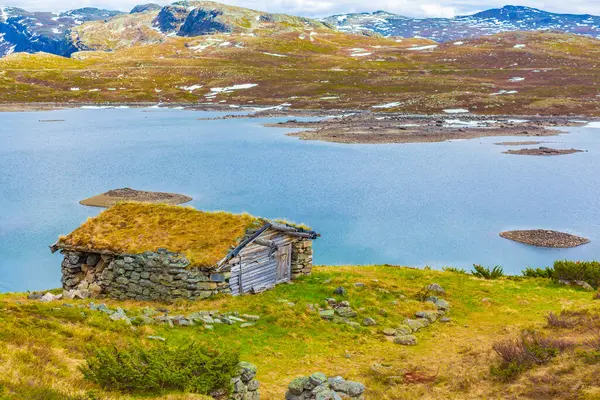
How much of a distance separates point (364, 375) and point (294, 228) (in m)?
12.1

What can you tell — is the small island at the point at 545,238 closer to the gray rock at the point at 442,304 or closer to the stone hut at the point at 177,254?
the gray rock at the point at 442,304

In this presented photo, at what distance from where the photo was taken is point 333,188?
218 feet

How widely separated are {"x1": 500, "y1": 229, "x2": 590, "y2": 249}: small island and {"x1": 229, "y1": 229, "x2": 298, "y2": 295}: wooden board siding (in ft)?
81.9

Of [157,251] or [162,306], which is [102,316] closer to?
[162,306]

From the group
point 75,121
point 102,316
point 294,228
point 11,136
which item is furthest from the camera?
point 75,121

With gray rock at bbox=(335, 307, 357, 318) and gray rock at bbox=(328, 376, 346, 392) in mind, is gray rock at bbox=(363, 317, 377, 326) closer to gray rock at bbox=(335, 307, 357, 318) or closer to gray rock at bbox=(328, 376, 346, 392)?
gray rock at bbox=(335, 307, 357, 318)

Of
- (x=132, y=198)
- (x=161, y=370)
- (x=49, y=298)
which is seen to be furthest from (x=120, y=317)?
(x=132, y=198)

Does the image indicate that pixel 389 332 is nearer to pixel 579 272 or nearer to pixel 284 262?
pixel 284 262

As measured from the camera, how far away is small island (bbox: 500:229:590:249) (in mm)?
45469

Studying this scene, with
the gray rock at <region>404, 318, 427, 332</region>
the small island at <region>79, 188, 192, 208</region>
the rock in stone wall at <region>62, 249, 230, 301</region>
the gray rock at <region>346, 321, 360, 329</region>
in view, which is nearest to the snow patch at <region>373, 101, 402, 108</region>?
the small island at <region>79, 188, 192, 208</region>

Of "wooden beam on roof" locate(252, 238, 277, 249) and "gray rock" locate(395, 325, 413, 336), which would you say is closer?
"gray rock" locate(395, 325, 413, 336)

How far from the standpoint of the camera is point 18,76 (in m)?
193

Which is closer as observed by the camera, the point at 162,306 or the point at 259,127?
the point at 162,306

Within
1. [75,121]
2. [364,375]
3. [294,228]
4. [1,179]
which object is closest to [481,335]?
[364,375]
